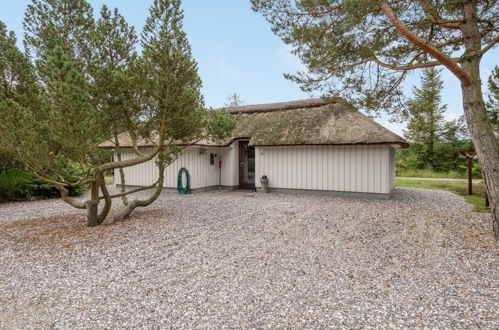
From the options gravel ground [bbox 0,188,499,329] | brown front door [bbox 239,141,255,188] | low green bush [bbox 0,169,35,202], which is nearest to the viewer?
gravel ground [bbox 0,188,499,329]

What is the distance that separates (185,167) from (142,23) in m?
6.80

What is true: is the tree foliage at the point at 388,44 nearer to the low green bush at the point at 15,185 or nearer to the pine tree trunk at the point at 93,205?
the pine tree trunk at the point at 93,205

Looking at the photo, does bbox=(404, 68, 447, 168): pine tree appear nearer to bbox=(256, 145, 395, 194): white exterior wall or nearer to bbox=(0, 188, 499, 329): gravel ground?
bbox=(256, 145, 395, 194): white exterior wall

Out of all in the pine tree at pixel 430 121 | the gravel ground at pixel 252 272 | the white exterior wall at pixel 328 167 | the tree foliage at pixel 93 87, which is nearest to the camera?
the gravel ground at pixel 252 272

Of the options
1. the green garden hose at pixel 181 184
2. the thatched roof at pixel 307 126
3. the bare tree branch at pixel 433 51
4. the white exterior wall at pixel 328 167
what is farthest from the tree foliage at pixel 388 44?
the green garden hose at pixel 181 184

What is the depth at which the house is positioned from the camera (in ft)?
32.0

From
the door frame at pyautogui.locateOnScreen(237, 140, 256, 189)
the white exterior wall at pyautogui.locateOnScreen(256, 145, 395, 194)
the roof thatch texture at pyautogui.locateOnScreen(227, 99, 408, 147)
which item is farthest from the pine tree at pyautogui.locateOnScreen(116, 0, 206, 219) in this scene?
the door frame at pyautogui.locateOnScreen(237, 140, 256, 189)

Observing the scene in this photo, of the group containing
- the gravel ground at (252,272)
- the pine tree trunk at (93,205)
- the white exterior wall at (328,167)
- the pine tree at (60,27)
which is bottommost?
the gravel ground at (252,272)

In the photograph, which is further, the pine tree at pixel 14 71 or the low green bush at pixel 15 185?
the low green bush at pixel 15 185

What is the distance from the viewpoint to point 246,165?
1277 cm

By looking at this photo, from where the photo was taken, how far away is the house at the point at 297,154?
32.0 feet

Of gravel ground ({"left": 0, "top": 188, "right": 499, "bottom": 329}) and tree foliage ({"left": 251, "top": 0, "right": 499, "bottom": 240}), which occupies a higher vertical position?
tree foliage ({"left": 251, "top": 0, "right": 499, "bottom": 240})

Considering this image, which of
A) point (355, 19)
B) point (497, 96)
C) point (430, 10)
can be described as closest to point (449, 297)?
point (355, 19)

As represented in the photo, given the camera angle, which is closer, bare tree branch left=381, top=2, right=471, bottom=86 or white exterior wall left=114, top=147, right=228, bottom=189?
bare tree branch left=381, top=2, right=471, bottom=86
